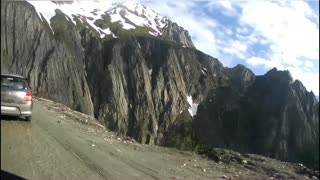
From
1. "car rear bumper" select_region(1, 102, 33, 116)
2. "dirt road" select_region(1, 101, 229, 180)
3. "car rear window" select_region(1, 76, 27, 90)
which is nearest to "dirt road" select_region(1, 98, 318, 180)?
"dirt road" select_region(1, 101, 229, 180)

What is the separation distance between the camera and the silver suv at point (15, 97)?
56.0 ft

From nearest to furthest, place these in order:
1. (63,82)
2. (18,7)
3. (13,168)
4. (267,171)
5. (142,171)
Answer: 1. (13,168)
2. (142,171)
3. (267,171)
4. (18,7)
5. (63,82)

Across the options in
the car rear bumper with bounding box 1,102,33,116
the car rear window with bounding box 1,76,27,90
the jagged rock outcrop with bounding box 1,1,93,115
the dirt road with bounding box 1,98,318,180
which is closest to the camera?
the dirt road with bounding box 1,98,318,180

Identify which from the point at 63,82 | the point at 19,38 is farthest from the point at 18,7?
the point at 63,82

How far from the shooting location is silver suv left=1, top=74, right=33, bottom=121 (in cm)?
1706

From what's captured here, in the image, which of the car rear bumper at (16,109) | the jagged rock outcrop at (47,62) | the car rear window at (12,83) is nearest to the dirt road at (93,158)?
the car rear bumper at (16,109)

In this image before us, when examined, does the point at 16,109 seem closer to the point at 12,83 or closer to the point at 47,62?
the point at 12,83

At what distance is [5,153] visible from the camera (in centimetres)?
1570

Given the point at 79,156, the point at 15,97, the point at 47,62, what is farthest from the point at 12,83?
the point at 47,62

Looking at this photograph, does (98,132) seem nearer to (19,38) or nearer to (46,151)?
(46,151)

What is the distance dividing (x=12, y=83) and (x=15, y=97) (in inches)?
29.1

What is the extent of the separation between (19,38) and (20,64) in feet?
27.4

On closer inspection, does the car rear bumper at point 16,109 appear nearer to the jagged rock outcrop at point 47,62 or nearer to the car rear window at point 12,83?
the car rear window at point 12,83

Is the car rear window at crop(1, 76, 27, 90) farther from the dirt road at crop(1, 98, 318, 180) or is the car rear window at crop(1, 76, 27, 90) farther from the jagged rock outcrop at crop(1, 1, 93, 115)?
the jagged rock outcrop at crop(1, 1, 93, 115)
